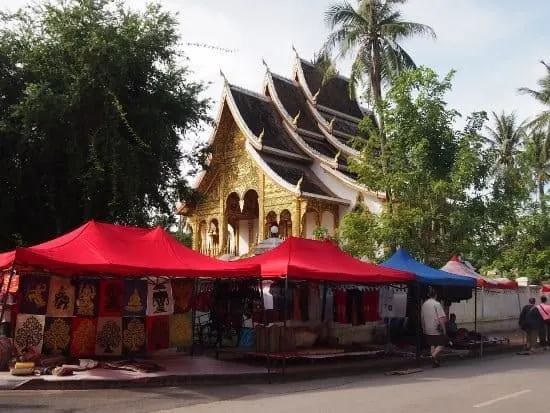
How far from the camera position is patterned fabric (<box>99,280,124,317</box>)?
11633 mm

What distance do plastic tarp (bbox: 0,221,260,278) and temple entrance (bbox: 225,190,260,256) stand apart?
56.2ft

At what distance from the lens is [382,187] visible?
59.4 ft

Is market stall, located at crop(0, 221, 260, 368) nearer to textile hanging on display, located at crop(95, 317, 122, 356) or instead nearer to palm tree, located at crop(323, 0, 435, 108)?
textile hanging on display, located at crop(95, 317, 122, 356)

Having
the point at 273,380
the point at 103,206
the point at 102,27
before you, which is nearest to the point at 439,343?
the point at 273,380

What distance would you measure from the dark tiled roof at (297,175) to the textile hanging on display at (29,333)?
16491 millimetres

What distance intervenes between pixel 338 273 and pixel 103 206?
26.9ft

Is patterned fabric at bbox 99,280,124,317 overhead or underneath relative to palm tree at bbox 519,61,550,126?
underneath

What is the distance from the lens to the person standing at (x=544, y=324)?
56.1ft

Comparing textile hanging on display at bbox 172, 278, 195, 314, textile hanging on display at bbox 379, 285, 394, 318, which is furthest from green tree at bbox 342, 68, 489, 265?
textile hanging on display at bbox 172, 278, 195, 314

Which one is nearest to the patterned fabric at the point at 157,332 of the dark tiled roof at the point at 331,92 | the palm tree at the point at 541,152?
the dark tiled roof at the point at 331,92

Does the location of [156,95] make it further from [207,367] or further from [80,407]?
[80,407]

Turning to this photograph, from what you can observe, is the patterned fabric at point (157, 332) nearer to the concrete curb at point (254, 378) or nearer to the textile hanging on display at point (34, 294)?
the textile hanging on display at point (34, 294)

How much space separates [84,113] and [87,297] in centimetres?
663

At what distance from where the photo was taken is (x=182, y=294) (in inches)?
508
